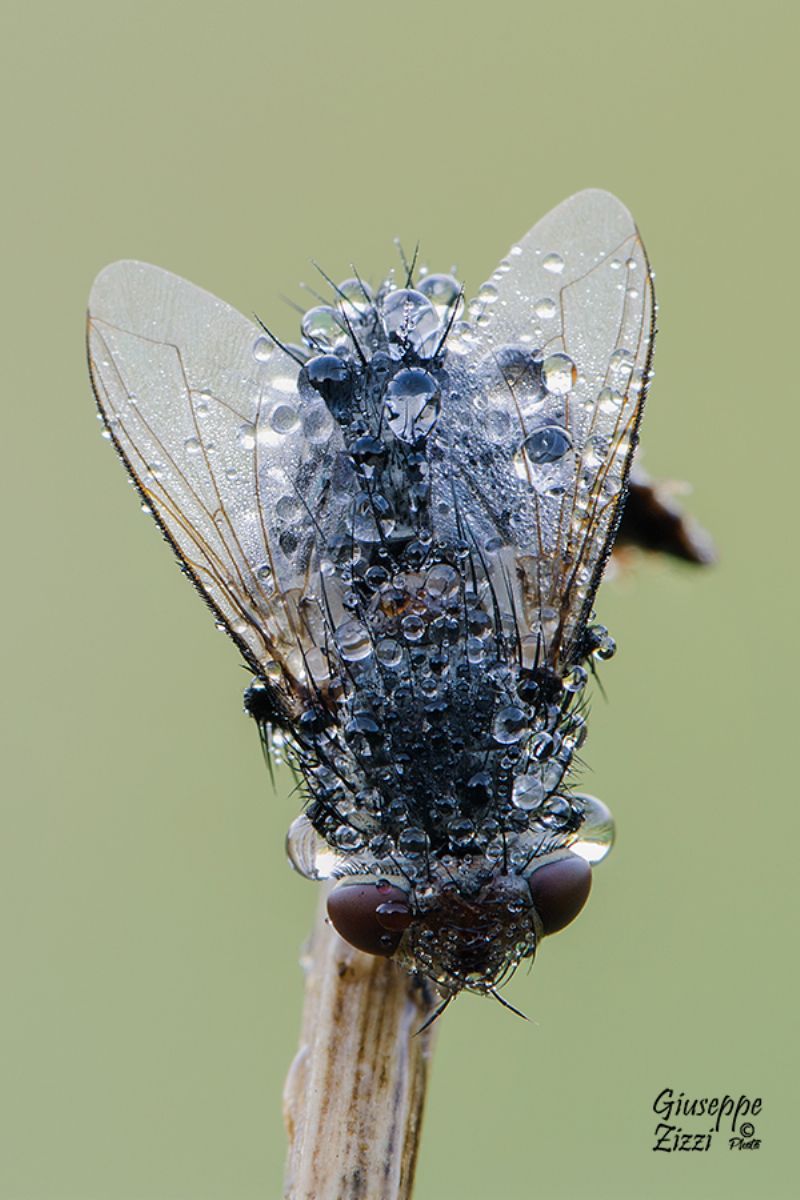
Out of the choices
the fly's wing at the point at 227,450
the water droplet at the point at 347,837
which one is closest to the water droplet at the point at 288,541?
the fly's wing at the point at 227,450

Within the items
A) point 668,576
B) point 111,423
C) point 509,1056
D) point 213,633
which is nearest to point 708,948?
point 509,1056

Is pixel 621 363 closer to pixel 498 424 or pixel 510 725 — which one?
pixel 498 424

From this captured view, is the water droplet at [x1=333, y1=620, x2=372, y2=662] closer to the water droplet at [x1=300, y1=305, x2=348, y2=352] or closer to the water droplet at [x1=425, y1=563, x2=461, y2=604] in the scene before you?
the water droplet at [x1=425, y1=563, x2=461, y2=604]

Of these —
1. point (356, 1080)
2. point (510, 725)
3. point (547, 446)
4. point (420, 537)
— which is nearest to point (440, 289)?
point (547, 446)

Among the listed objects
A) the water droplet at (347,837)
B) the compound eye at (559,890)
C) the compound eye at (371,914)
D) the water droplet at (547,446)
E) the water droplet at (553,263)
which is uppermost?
the water droplet at (553,263)

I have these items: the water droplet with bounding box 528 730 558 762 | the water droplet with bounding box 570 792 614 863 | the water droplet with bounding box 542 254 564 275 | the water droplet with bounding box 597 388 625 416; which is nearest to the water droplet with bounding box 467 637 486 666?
the water droplet with bounding box 528 730 558 762

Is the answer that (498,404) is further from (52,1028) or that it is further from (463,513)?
(52,1028)

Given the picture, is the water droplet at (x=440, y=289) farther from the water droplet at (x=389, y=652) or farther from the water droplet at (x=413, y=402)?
the water droplet at (x=389, y=652)

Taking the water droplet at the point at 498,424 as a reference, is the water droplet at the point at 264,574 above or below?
below
